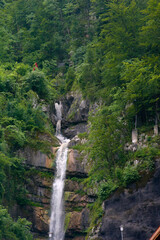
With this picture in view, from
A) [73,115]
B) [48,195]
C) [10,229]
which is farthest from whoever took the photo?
[73,115]

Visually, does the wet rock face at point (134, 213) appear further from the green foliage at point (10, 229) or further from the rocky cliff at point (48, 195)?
the rocky cliff at point (48, 195)

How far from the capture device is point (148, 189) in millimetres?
23594

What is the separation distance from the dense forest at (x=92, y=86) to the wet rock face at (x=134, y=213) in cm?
97

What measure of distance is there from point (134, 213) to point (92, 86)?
57.6 ft

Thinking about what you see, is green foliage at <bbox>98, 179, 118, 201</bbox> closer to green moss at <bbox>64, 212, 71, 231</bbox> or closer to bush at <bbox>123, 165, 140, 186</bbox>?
bush at <bbox>123, 165, 140, 186</bbox>

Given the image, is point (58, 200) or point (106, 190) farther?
point (58, 200)

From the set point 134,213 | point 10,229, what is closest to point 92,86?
point 10,229

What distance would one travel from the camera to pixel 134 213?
2369cm

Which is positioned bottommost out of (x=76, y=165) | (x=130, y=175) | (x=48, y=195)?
(x=48, y=195)

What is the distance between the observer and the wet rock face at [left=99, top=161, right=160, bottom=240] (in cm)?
2277

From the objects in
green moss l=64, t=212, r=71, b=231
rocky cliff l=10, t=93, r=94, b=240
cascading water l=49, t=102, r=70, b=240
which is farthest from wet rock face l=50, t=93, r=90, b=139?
green moss l=64, t=212, r=71, b=231

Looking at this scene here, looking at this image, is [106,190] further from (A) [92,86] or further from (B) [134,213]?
(A) [92,86]

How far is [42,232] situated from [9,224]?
5646mm

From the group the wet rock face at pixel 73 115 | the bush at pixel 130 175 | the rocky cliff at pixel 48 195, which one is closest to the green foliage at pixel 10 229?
the rocky cliff at pixel 48 195
